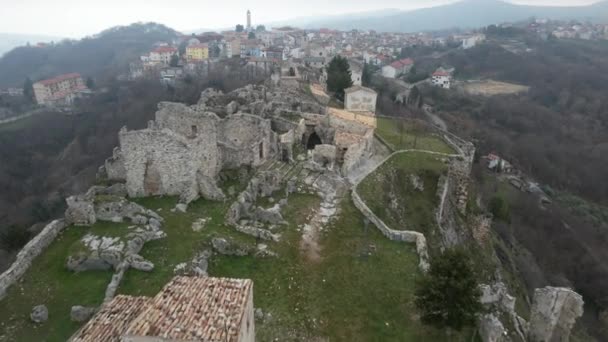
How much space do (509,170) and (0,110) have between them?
448ft

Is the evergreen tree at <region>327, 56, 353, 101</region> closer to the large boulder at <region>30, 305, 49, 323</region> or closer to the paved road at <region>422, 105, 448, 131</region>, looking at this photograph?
the paved road at <region>422, 105, 448, 131</region>

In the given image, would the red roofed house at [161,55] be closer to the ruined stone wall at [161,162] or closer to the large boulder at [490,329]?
the ruined stone wall at [161,162]

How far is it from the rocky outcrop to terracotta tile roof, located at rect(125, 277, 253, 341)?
14554 mm

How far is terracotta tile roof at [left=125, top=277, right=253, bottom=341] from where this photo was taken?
1006 cm

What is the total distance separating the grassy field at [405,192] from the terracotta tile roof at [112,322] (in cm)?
1912

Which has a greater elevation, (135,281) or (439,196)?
(135,281)

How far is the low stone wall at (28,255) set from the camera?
1851 centimetres

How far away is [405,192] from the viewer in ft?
114

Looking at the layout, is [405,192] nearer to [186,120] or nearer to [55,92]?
[186,120]

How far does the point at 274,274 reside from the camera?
19.6m

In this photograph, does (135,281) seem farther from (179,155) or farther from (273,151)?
(273,151)

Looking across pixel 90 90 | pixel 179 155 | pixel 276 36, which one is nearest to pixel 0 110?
pixel 90 90

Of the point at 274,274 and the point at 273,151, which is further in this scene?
the point at 273,151

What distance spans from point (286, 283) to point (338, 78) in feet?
149
